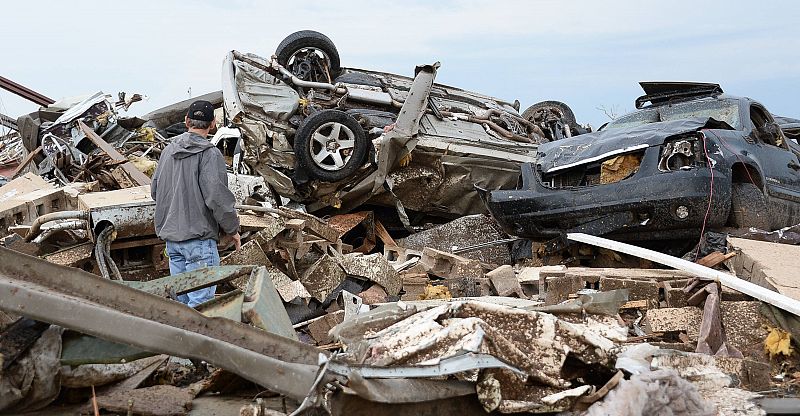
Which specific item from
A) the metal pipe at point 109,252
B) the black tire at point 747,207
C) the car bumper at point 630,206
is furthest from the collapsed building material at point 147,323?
the black tire at point 747,207

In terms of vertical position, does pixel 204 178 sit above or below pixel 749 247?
above

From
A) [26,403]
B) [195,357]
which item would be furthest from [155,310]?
[26,403]

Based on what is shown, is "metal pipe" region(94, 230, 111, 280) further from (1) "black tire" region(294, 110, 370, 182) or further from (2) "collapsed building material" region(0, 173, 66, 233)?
(1) "black tire" region(294, 110, 370, 182)

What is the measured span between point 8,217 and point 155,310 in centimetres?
540

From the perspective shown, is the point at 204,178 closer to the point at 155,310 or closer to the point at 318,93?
the point at 155,310

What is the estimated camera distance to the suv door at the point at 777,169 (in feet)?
25.4

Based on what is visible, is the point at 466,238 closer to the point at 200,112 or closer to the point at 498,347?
the point at 200,112

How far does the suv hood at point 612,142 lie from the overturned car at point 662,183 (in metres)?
0.01

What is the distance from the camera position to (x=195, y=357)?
2.99 m

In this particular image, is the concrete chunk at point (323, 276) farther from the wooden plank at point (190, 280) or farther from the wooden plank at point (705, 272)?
the wooden plank at point (190, 280)

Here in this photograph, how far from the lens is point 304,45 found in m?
11.0

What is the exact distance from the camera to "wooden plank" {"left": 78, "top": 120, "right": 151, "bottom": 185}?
417 inches

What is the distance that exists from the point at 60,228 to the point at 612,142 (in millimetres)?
4857

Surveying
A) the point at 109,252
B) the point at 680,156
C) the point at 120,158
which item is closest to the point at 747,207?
the point at 680,156
